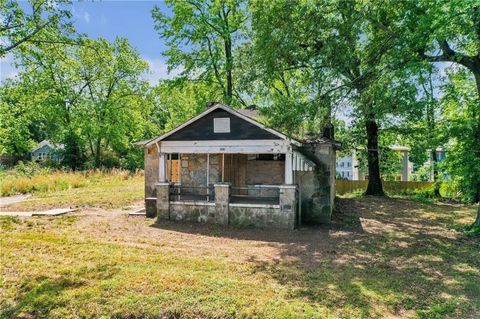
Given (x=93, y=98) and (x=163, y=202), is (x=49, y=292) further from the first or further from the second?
(x=93, y=98)

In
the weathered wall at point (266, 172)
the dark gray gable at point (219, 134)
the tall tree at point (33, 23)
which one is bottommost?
the weathered wall at point (266, 172)

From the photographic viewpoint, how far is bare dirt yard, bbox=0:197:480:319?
511cm

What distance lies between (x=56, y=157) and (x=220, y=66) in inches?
934

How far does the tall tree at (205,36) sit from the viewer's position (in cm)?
2144

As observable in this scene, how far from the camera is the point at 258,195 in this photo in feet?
43.5

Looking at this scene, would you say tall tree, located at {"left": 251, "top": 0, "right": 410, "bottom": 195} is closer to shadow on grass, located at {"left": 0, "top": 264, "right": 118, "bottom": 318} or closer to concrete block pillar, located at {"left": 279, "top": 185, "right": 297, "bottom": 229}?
concrete block pillar, located at {"left": 279, "top": 185, "right": 297, "bottom": 229}

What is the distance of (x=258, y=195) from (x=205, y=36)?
44.0 feet

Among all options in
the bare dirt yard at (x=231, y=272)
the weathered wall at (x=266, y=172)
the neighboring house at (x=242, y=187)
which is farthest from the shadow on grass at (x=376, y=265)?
the weathered wall at (x=266, y=172)

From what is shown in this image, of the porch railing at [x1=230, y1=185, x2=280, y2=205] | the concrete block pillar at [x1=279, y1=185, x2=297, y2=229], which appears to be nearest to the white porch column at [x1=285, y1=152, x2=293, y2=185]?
the concrete block pillar at [x1=279, y1=185, x2=297, y2=229]

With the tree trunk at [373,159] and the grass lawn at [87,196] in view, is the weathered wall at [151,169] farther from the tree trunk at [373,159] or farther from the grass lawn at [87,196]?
the tree trunk at [373,159]

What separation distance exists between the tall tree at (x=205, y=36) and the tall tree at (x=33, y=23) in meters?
13.0

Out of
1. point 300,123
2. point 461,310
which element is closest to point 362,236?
point 300,123

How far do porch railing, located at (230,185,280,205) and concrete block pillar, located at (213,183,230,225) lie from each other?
1.39 ft

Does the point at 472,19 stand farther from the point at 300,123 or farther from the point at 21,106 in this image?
the point at 21,106
